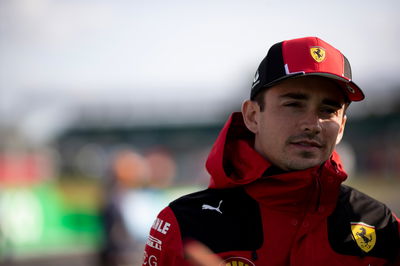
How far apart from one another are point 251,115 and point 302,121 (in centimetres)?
33

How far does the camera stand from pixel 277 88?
2.60 meters

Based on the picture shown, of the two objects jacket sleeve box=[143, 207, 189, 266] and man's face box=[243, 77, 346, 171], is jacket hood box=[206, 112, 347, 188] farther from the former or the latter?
jacket sleeve box=[143, 207, 189, 266]

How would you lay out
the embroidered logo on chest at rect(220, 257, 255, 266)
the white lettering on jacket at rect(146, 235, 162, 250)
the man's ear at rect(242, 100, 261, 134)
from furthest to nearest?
the man's ear at rect(242, 100, 261, 134)
the white lettering on jacket at rect(146, 235, 162, 250)
the embroidered logo on chest at rect(220, 257, 255, 266)

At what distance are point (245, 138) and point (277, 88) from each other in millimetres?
479

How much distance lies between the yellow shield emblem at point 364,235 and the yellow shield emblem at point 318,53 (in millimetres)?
783

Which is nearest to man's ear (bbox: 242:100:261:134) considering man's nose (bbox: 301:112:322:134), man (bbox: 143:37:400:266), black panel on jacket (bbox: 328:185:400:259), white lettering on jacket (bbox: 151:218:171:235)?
man (bbox: 143:37:400:266)

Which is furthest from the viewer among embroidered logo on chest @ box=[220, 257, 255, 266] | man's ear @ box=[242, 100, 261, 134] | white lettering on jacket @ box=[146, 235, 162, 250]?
man's ear @ box=[242, 100, 261, 134]

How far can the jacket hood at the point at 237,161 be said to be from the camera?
103 inches

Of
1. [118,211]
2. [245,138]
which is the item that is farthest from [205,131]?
[245,138]

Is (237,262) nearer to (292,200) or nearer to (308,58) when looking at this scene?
(292,200)

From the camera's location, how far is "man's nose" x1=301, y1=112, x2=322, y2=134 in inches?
99.6

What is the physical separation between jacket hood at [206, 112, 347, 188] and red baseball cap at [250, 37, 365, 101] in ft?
0.97

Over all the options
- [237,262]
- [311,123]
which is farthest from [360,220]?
[237,262]

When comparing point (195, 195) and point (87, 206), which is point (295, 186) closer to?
point (195, 195)
